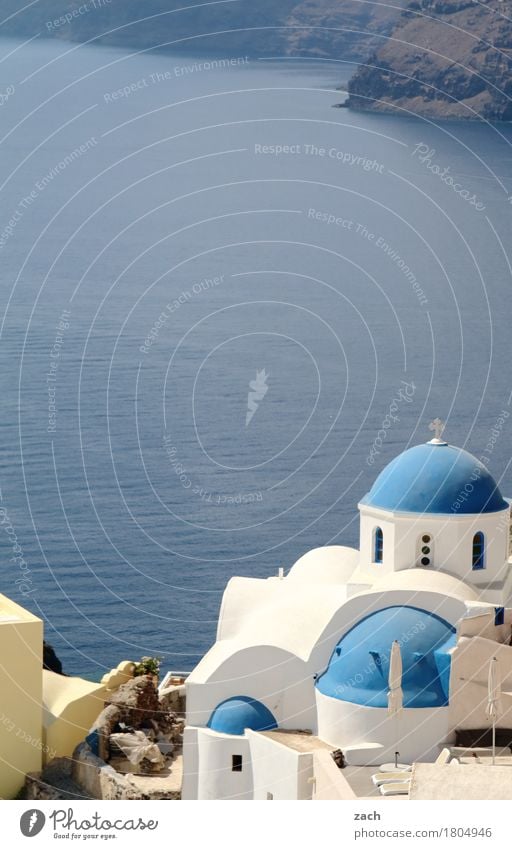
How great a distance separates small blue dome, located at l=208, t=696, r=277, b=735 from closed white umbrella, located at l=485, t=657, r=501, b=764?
5379 mm

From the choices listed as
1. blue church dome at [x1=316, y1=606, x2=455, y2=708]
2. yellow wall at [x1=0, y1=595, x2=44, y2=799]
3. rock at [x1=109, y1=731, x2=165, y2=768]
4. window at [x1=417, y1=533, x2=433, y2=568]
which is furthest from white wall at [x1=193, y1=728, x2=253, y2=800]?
window at [x1=417, y1=533, x2=433, y2=568]

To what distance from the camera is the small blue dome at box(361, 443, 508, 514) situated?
4984cm

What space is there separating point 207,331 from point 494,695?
70.9m

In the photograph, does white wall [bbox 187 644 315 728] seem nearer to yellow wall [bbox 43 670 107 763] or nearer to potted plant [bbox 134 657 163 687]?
yellow wall [bbox 43 670 107 763]

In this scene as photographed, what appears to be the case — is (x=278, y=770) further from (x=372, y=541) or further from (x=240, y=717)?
(x=372, y=541)

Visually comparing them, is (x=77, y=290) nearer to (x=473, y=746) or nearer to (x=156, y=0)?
(x=156, y=0)

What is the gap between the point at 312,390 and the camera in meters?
111

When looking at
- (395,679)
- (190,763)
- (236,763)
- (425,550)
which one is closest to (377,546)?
(425,550)

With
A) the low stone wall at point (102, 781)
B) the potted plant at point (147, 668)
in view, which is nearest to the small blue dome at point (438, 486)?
the potted plant at point (147, 668)

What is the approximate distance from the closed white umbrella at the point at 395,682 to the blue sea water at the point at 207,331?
25937 mm

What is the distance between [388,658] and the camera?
156 ft

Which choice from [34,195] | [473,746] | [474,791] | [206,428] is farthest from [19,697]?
[34,195]

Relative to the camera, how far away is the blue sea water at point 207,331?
87.4 meters

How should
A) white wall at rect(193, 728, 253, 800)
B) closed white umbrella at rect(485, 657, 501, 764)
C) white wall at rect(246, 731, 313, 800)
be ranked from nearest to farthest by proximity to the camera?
closed white umbrella at rect(485, 657, 501, 764) < white wall at rect(246, 731, 313, 800) < white wall at rect(193, 728, 253, 800)
